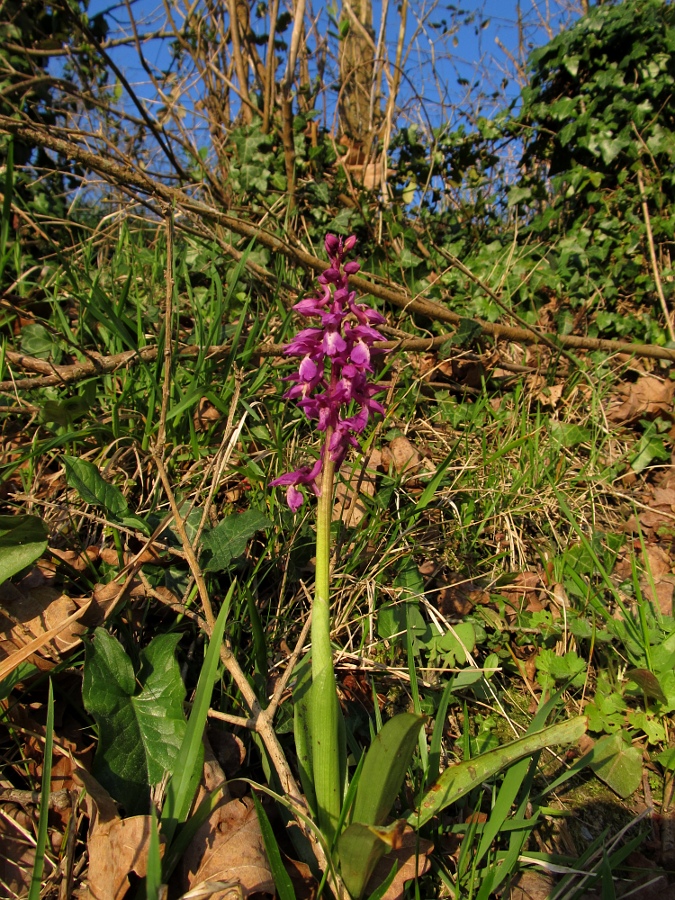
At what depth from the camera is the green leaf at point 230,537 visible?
1842mm

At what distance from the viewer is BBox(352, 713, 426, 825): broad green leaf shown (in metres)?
1.16

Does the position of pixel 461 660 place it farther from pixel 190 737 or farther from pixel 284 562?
pixel 190 737

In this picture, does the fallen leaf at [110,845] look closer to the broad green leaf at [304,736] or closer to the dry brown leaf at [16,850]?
the dry brown leaf at [16,850]

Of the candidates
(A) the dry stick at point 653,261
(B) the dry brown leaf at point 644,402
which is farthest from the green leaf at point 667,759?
(A) the dry stick at point 653,261

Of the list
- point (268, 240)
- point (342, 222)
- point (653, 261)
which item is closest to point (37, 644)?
point (268, 240)

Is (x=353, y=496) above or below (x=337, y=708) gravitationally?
above

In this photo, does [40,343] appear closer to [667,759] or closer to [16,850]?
[16,850]

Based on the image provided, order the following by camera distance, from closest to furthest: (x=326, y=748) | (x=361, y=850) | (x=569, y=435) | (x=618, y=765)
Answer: (x=361, y=850) → (x=326, y=748) → (x=618, y=765) → (x=569, y=435)

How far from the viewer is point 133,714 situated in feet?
4.96

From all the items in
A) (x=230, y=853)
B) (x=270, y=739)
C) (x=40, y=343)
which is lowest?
(x=230, y=853)

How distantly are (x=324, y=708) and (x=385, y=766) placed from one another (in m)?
0.17

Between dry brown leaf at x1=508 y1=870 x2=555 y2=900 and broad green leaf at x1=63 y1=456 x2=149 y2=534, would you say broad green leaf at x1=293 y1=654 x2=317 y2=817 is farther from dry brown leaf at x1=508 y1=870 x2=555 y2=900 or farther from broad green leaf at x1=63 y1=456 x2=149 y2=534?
broad green leaf at x1=63 y1=456 x2=149 y2=534

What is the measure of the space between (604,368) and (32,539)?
3.15 m

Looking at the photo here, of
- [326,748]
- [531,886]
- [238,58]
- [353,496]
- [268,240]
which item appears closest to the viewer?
[326,748]
